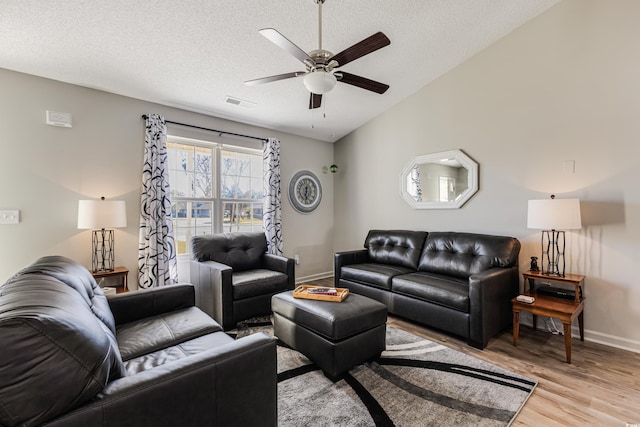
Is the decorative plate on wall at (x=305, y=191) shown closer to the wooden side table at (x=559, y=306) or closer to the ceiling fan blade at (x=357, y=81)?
the ceiling fan blade at (x=357, y=81)

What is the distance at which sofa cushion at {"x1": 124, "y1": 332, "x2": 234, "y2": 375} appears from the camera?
1.45 m

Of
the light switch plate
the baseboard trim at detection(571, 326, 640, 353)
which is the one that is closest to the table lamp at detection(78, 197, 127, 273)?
the light switch plate

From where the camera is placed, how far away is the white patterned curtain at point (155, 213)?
11.1 ft

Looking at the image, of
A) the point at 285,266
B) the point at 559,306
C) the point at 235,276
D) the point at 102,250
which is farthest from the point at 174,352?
the point at 559,306

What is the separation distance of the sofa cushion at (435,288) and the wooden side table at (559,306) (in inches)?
18.3

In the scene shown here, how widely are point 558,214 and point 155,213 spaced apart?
4.15 meters

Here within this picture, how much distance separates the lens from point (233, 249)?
143 inches

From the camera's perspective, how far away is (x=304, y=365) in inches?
90.3

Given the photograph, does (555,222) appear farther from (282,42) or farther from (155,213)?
(155,213)

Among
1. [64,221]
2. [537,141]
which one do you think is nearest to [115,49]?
[64,221]

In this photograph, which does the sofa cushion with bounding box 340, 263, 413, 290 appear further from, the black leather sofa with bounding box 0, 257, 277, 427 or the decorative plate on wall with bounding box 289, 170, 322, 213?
the black leather sofa with bounding box 0, 257, 277, 427

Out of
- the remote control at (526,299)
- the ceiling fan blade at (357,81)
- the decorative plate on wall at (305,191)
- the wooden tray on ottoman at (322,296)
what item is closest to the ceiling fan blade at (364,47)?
the ceiling fan blade at (357,81)

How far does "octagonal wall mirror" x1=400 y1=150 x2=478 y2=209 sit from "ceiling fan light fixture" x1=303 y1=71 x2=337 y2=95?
2.28 meters

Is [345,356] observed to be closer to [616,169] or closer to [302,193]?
[616,169]
